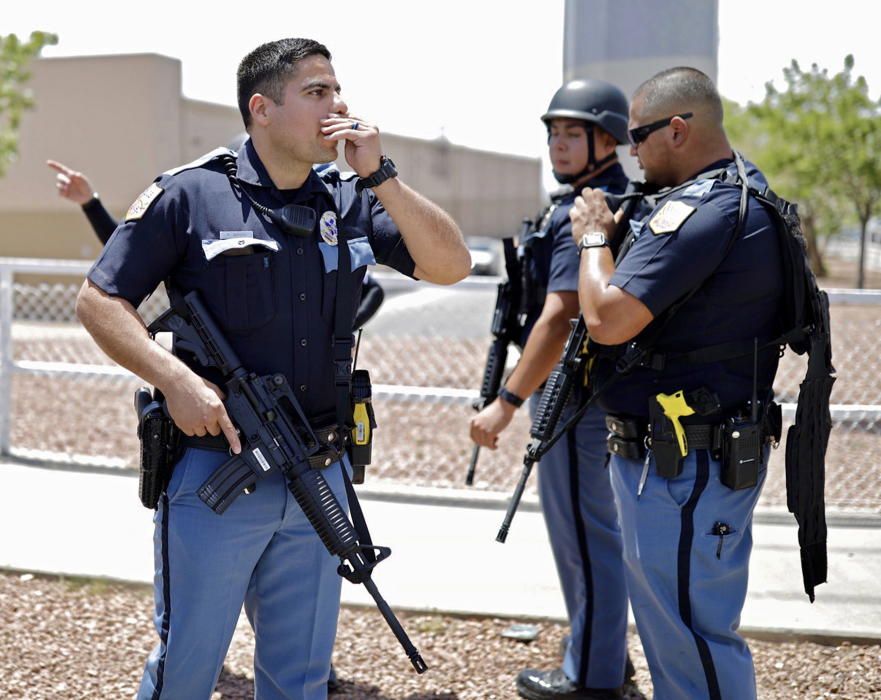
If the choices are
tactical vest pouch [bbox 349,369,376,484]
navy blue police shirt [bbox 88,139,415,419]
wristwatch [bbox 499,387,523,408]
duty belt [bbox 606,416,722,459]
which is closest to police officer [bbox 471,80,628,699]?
wristwatch [bbox 499,387,523,408]

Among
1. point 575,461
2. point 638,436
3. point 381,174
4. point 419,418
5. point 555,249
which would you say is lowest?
point 419,418

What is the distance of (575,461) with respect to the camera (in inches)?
137

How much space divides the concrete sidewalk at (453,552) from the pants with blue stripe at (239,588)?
168 centimetres

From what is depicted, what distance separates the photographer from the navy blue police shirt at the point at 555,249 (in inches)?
131

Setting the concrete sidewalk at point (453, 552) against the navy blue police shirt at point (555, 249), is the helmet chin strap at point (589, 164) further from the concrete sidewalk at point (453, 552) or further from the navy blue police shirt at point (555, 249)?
the concrete sidewalk at point (453, 552)

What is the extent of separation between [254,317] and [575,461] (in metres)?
1.42

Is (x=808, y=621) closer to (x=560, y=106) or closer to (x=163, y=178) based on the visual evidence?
(x=560, y=106)

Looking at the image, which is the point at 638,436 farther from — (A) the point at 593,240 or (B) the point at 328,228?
(B) the point at 328,228

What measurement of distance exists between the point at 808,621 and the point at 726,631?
1569 millimetres

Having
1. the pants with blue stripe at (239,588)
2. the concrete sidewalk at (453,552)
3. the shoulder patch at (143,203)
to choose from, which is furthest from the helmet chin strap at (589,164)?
the concrete sidewalk at (453,552)

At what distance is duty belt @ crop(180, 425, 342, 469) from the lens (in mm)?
2494

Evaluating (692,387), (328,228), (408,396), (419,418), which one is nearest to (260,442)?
(328,228)

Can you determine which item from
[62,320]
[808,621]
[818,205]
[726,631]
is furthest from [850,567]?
[818,205]

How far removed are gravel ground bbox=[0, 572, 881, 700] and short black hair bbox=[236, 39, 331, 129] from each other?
6.82 feet
